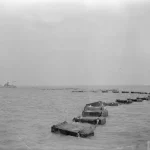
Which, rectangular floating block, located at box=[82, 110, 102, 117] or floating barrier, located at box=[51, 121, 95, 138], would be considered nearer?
floating barrier, located at box=[51, 121, 95, 138]

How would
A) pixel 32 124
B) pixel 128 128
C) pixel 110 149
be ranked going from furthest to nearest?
pixel 32 124 < pixel 128 128 < pixel 110 149

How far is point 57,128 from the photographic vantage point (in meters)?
33.6

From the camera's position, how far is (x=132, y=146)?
90.1 ft

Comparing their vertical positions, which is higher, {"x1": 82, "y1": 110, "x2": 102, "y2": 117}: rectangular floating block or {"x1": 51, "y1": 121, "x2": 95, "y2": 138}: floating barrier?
{"x1": 82, "y1": 110, "x2": 102, "y2": 117}: rectangular floating block

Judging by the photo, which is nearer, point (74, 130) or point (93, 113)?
point (74, 130)

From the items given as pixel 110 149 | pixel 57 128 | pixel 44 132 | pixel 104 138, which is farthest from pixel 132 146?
pixel 44 132

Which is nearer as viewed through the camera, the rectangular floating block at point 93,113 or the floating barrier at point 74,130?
A: the floating barrier at point 74,130

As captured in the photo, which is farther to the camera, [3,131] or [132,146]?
[3,131]

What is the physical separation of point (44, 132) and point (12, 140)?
5575 mm

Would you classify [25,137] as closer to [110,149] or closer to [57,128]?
[57,128]

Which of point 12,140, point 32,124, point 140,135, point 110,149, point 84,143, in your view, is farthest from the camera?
point 32,124

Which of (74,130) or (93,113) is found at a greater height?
(93,113)

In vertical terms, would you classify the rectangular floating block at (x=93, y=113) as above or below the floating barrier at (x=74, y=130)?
above

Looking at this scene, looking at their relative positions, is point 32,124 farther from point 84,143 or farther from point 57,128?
point 84,143
